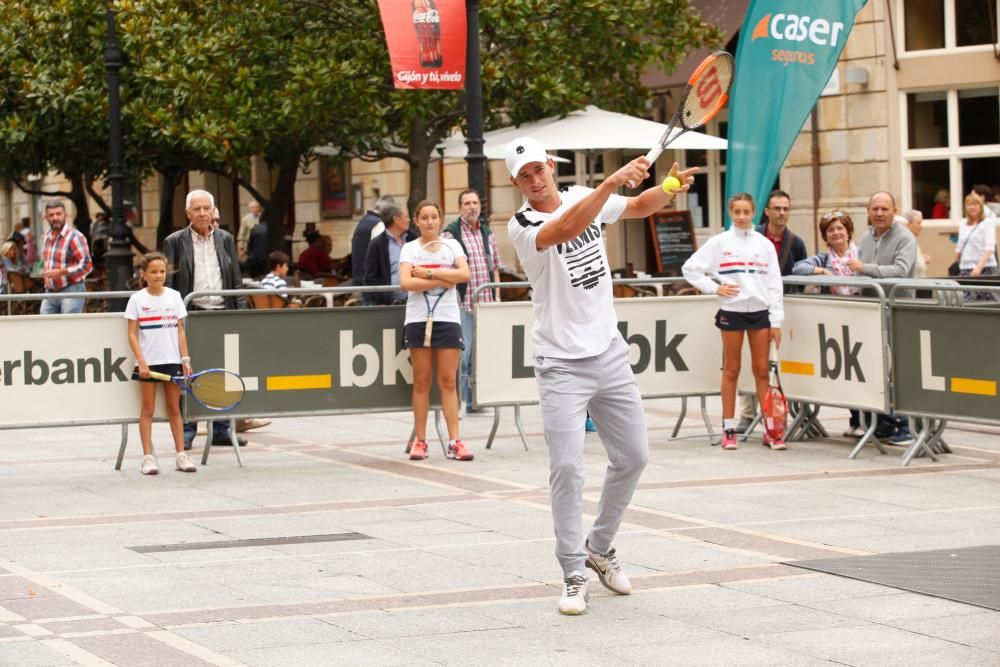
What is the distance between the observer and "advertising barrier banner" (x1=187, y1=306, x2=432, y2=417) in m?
12.2

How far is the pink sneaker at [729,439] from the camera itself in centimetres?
1276

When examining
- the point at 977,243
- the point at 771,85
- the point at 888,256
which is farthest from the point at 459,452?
the point at 977,243

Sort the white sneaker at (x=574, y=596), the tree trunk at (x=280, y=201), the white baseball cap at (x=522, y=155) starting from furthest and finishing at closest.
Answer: the tree trunk at (x=280, y=201)
the white baseball cap at (x=522, y=155)
the white sneaker at (x=574, y=596)

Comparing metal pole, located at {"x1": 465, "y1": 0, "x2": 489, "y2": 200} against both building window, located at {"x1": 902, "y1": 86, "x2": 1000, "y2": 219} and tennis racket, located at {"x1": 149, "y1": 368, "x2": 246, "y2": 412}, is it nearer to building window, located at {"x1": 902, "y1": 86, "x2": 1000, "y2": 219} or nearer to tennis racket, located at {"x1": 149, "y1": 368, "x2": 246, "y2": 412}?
tennis racket, located at {"x1": 149, "y1": 368, "x2": 246, "y2": 412}

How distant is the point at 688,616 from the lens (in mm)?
7035

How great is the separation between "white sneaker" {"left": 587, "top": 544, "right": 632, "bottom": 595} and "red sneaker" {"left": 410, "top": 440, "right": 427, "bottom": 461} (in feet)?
16.0

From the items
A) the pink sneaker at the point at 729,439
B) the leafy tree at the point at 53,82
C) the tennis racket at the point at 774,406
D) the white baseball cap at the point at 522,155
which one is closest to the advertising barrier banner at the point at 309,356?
the pink sneaker at the point at 729,439

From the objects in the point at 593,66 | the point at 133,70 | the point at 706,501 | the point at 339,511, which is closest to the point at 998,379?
the point at 706,501

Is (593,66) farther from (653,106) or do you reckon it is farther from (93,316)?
(93,316)

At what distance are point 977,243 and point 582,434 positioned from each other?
13.1m

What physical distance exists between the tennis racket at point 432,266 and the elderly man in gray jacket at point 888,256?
3.05 metres

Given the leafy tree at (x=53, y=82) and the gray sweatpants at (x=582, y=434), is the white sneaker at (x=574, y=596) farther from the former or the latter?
the leafy tree at (x=53, y=82)

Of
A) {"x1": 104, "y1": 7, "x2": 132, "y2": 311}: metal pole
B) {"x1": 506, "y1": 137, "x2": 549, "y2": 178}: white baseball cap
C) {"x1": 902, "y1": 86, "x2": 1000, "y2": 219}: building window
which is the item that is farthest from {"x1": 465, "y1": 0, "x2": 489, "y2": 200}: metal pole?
{"x1": 902, "y1": 86, "x2": 1000, "y2": 219}: building window

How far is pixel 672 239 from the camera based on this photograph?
86.9ft
